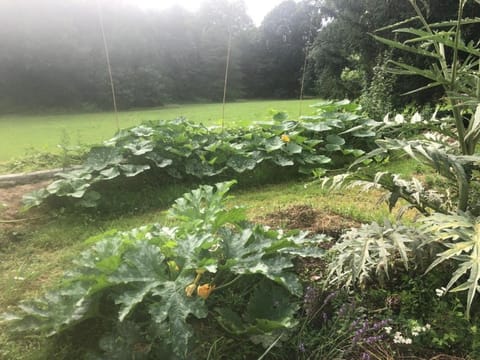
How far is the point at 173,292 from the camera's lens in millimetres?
1323

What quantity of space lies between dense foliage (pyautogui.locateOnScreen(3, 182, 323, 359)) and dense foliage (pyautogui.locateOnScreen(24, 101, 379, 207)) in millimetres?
1718

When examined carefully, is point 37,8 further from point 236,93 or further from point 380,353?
point 380,353

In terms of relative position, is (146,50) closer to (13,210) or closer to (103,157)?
(103,157)

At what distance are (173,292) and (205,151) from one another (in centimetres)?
279

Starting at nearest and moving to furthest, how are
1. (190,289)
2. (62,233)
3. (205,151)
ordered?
(190,289) → (62,233) → (205,151)

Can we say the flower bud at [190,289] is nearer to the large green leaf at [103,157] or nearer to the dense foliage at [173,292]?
the dense foliage at [173,292]

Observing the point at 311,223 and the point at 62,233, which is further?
the point at 62,233

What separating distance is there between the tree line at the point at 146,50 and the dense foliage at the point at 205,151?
2.90 m

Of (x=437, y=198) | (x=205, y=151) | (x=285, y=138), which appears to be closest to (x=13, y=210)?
(x=205, y=151)

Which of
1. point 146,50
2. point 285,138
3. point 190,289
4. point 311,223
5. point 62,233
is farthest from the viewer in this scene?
point 146,50

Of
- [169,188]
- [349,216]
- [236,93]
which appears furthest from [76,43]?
[349,216]

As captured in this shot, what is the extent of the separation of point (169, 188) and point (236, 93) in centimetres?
1933

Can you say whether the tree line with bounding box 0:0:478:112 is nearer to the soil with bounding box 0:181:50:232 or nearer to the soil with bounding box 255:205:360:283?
the soil with bounding box 255:205:360:283

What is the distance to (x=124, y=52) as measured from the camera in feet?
51.5
